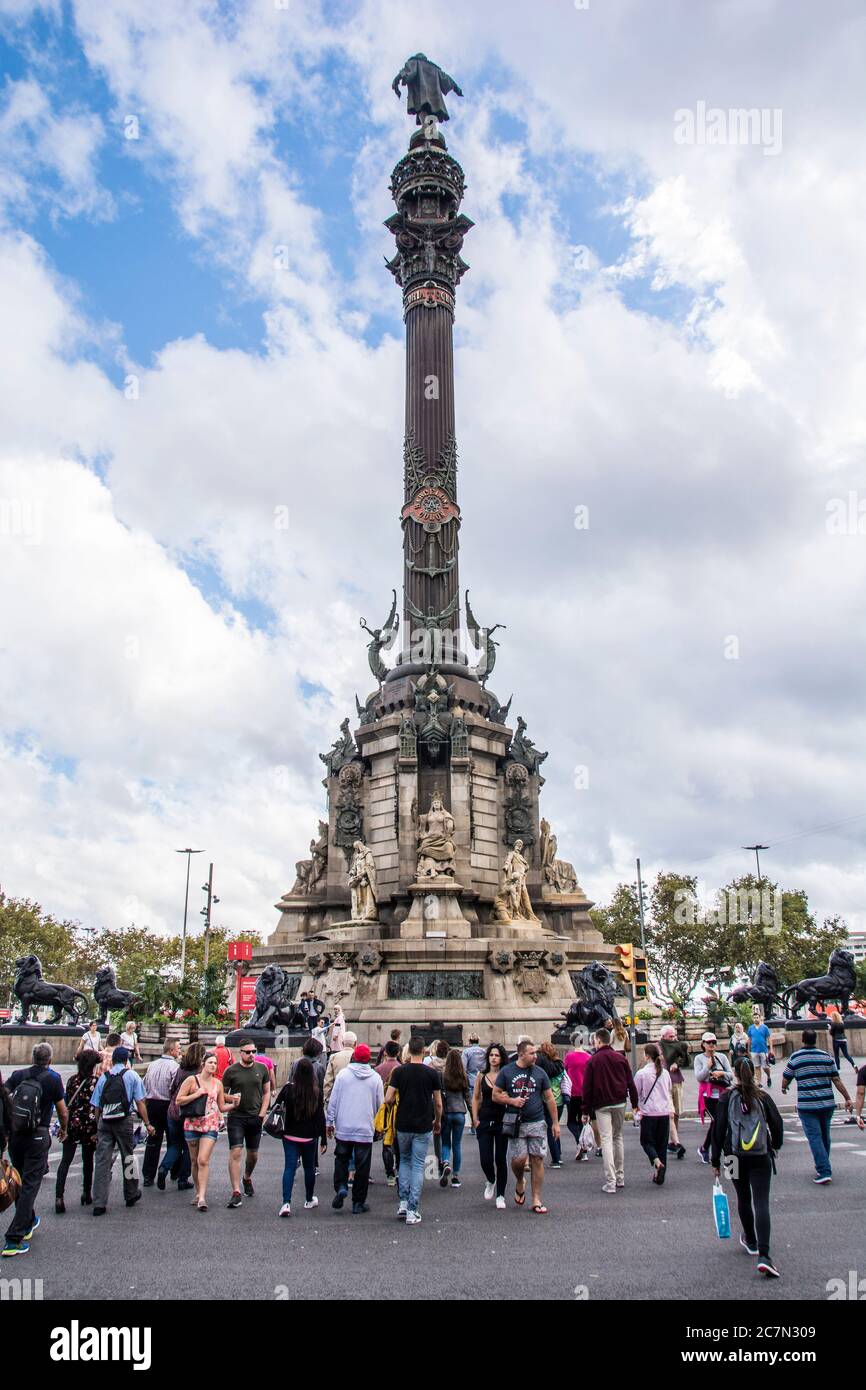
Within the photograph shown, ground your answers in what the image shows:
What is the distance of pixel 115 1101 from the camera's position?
11188 millimetres

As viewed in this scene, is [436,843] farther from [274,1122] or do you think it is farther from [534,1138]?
[534,1138]

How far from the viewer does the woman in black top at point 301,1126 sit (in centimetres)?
1072

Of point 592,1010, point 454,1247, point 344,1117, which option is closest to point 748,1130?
point 454,1247

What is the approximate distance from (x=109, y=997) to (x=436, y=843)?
1095cm

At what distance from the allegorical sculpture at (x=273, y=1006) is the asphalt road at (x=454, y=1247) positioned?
8.73 m

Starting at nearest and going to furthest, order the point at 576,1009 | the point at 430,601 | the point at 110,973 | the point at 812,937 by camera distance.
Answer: the point at 576,1009 → the point at 110,973 → the point at 430,601 → the point at 812,937

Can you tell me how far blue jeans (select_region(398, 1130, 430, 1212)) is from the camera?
10.3m

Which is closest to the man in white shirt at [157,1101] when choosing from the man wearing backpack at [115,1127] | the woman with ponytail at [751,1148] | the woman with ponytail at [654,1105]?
the man wearing backpack at [115,1127]

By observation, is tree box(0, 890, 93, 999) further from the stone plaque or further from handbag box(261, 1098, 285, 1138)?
handbag box(261, 1098, 285, 1138)

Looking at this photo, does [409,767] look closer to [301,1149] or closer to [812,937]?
[301,1149]

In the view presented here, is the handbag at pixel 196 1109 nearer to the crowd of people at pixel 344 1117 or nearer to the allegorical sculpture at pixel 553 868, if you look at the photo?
the crowd of people at pixel 344 1117

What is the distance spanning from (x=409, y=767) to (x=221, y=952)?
1861 inches
